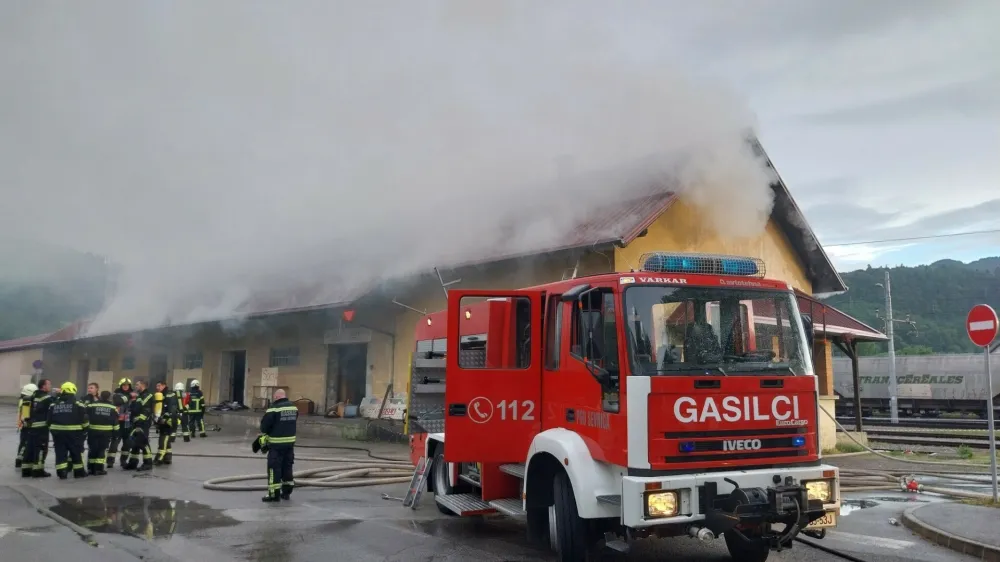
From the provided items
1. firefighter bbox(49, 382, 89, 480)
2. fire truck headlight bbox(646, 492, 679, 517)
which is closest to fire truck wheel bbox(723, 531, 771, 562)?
fire truck headlight bbox(646, 492, 679, 517)

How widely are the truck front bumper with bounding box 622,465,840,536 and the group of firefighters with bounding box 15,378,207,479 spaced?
8.95 metres

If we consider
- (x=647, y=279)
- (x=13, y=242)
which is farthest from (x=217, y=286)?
(x=647, y=279)

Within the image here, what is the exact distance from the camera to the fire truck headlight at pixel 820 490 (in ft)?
16.6

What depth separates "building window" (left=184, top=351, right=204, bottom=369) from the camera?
25.1 m

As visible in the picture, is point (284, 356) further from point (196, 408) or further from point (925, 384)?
point (925, 384)

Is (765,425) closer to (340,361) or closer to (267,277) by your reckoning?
(340,361)

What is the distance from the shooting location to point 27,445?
10.8 m

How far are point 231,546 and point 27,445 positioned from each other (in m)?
6.45

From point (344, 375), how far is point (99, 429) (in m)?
8.93

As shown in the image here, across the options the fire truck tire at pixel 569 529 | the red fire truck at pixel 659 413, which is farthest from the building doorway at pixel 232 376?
the fire truck tire at pixel 569 529

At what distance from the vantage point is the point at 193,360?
1003 inches

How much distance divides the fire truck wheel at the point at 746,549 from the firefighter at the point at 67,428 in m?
9.19

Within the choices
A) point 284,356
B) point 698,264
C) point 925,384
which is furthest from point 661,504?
point 925,384

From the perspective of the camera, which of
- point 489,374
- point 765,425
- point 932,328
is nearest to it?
point 765,425
